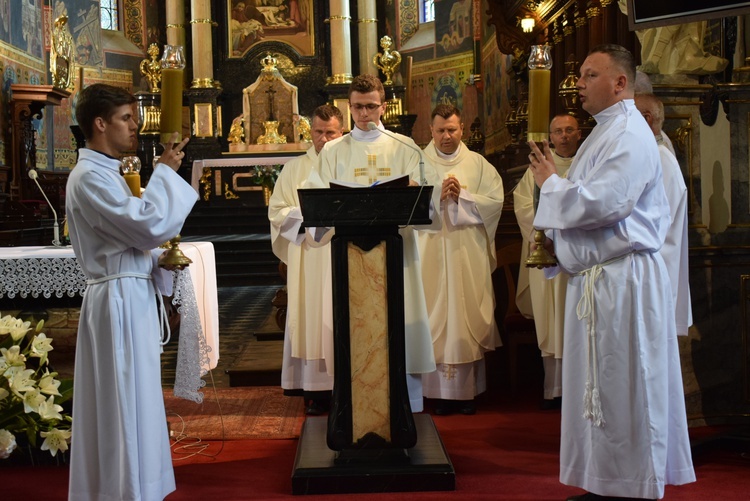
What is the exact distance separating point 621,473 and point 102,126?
7.43 ft

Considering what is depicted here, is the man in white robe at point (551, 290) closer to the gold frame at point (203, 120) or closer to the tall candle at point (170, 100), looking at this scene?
the tall candle at point (170, 100)

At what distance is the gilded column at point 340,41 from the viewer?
1919 cm

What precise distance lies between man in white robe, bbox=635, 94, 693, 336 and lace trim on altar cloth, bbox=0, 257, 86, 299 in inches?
117

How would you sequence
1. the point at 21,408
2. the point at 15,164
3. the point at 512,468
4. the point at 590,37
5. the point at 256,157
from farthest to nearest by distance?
the point at 256,157, the point at 15,164, the point at 590,37, the point at 512,468, the point at 21,408

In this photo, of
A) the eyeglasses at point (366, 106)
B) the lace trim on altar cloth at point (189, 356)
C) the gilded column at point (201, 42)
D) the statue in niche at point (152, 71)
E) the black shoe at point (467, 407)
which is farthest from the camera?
the gilded column at point (201, 42)

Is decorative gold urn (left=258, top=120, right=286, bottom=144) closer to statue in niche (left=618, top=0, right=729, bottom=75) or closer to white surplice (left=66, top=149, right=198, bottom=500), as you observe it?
statue in niche (left=618, top=0, right=729, bottom=75)

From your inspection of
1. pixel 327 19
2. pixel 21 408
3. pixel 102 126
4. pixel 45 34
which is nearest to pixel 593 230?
pixel 102 126

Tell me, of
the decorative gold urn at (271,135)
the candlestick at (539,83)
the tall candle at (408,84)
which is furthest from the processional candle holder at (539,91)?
the tall candle at (408,84)

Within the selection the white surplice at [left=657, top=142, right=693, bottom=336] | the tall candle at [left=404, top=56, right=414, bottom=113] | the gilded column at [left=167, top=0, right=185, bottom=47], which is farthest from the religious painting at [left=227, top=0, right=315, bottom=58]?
the white surplice at [left=657, top=142, right=693, bottom=336]

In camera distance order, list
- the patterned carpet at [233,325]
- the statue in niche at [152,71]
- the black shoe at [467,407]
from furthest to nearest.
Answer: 1. the statue in niche at [152,71]
2. the patterned carpet at [233,325]
3. the black shoe at [467,407]

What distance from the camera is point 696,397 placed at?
4.90m

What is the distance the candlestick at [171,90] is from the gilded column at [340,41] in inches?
637

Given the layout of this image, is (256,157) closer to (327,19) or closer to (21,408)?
(327,19)

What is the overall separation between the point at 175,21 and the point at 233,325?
39.9ft
